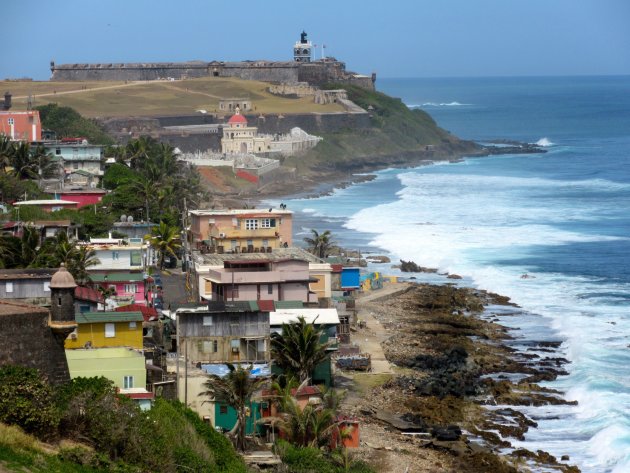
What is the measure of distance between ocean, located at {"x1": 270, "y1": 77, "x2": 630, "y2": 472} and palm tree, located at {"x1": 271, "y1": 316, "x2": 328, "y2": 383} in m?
5.49

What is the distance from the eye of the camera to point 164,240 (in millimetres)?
52094

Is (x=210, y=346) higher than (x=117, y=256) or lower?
lower

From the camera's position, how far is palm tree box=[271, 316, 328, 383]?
110 ft

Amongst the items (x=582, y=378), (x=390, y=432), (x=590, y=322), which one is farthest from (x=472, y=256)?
(x=390, y=432)

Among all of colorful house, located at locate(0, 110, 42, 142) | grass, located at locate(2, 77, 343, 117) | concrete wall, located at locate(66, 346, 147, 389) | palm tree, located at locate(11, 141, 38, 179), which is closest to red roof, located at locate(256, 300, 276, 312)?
concrete wall, located at locate(66, 346, 147, 389)

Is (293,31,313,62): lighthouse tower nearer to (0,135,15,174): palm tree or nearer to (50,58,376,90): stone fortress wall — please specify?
(50,58,376,90): stone fortress wall

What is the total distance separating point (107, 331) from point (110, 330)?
0.23ft

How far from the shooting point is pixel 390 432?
115 ft

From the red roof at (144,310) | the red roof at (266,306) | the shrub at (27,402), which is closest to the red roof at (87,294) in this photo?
the red roof at (144,310)

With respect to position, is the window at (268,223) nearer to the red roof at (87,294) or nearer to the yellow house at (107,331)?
the red roof at (87,294)

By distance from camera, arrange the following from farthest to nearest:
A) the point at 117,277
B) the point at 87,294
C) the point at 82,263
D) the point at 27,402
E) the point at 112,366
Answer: the point at 117,277
the point at 82,263
the point at 87,294
the point at 112,366
the point at 27,402

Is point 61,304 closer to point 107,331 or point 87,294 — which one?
point 107,331

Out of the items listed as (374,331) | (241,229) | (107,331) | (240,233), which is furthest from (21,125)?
(107,331)

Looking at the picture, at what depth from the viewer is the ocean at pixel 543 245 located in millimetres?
37656
